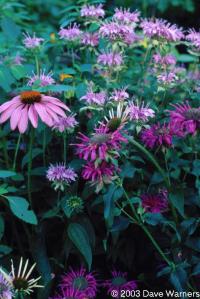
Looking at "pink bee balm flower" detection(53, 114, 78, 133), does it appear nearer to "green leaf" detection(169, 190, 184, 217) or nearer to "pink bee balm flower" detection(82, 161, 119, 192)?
"pink bee balm flower" detection(82, 161, 119, 192)

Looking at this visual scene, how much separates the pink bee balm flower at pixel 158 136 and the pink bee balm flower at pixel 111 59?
0.29 metres

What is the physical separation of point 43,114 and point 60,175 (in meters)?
0.18

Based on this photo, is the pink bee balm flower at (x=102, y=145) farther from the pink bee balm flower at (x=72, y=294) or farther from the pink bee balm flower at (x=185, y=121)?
the pink bee balm flower at (x=72, y=294)

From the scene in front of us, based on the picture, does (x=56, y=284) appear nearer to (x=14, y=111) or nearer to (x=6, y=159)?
(x=6, y=159)

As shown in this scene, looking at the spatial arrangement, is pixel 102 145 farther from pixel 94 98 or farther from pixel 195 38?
pixel 195 38

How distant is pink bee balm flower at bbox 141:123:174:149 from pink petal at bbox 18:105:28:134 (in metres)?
0.31

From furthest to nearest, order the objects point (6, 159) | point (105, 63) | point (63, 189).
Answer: point (105, 63) → point (6, 159) → point (63, 189)

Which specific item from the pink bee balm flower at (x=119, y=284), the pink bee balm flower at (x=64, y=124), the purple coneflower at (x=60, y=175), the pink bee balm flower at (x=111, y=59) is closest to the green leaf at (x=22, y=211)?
the purple coneflower at (x=60, y=175)

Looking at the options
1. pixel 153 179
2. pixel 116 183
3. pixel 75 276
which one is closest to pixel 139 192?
pixel 153 179

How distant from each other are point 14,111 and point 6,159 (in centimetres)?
26

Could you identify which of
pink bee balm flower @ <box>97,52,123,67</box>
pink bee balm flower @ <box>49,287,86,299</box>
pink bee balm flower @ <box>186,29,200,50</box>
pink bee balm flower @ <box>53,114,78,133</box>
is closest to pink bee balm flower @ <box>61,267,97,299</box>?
pink bee balm flower @ <box>49,287,86,299</box>

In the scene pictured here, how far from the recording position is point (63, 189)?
133cm

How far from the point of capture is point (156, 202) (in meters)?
1.41

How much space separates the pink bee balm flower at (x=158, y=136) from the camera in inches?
52.4
